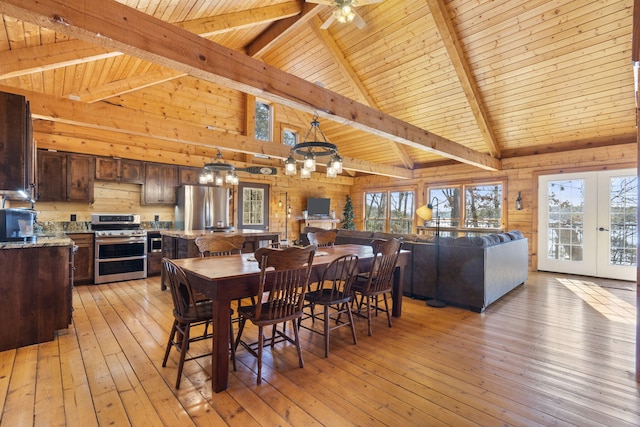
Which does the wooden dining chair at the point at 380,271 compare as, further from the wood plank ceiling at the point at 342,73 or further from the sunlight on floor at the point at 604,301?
the sunlight on floor at the point at 604,301

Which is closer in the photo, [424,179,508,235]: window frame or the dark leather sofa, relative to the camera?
the dark leather sofa

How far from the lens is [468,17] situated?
15.9ft

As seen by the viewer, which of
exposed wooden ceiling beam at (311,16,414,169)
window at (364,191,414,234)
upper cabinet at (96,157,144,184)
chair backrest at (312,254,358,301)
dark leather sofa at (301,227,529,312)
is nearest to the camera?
chair backrest at (312,254,358,301)

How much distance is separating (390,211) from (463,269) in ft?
20.0

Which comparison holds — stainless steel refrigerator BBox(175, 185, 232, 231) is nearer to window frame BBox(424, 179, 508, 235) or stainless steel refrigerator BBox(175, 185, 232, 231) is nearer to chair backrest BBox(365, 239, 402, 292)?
chair backrest BBox(365, 239, 402, 292)

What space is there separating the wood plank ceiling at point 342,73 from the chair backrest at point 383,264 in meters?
1.71

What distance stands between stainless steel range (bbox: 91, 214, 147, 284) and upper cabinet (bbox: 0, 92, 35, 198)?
286 centimetres

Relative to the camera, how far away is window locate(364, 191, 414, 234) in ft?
31.7

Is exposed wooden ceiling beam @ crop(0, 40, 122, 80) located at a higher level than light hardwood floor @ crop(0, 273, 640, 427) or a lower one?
higher

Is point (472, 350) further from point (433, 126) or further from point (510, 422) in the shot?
point (433, 126)

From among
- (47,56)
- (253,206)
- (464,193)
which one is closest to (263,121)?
(253,206)

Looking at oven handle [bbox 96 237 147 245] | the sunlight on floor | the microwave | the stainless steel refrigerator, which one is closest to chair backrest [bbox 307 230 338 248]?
the stainless steel refrigerator

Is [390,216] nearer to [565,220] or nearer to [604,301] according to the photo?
[565,220]

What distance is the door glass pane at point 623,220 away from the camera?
5.85 m
